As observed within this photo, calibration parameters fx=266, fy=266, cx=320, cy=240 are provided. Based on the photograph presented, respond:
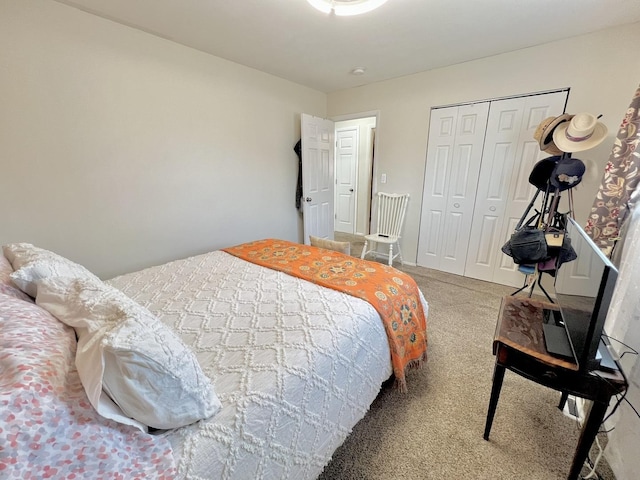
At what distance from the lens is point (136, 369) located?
2.23 ft

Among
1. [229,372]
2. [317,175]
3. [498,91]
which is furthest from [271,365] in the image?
[498,91]

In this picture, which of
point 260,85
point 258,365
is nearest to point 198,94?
point 260,85

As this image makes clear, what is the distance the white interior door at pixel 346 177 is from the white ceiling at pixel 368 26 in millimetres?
2234

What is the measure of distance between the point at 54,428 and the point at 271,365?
573 millimetres

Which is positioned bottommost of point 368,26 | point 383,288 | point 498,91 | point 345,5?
point 383,288

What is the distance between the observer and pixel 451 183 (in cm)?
321

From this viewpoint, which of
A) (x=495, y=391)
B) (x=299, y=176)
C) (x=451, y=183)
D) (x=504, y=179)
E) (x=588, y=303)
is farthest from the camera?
(x=299, y=176)

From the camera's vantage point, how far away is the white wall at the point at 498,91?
223 cm

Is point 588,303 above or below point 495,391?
above

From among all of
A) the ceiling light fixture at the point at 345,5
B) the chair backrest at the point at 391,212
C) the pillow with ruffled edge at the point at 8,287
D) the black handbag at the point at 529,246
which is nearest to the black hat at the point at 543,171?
the black handbag at the point at 529,246

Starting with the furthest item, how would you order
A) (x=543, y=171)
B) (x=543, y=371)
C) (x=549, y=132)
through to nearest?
1. (x=543, y=171)
2. (x=549, y=132)
3. (x=543, y=371)

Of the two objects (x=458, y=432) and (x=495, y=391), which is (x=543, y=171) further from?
(x=458, y=432)

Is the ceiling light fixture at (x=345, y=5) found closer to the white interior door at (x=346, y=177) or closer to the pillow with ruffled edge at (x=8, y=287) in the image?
the pillow with ruffled edge at (x=8, y=287)

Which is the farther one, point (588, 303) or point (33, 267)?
point (33, 267)
